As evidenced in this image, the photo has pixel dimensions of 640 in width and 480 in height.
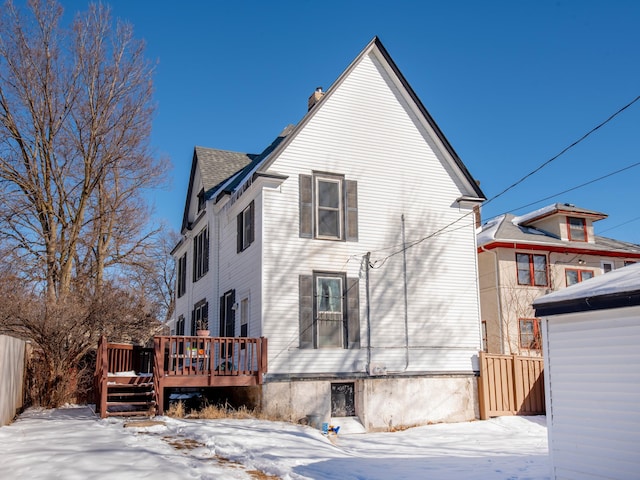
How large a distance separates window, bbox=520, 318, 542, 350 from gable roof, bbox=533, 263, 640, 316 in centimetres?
1870

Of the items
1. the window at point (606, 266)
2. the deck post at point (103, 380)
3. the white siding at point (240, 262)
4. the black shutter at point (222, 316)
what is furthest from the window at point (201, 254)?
the window at point (606, 266)

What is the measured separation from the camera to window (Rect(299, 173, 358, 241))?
1594cm

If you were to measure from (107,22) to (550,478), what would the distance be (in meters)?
22.1

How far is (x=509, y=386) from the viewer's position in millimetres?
17203

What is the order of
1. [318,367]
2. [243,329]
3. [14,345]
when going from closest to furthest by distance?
1. [14,345]
2. [318,367]
3. [243,329]

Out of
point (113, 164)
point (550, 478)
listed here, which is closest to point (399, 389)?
point (550, 478)

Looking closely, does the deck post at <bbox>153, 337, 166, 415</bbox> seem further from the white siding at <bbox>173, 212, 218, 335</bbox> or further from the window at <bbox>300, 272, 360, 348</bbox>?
the white siding at <bbox>173, 212, 218, 335</bbox>

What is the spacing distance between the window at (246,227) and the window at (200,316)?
3.38m

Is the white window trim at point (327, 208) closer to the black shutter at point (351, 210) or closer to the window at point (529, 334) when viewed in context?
the black shutter at point (351, 210)

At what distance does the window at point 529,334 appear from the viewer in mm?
26531

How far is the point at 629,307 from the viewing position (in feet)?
24.0

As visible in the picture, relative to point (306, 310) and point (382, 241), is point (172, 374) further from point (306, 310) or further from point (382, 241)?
point (382, 241)

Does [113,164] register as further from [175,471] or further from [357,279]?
[175,471]

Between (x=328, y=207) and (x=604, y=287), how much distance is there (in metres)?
9.46
